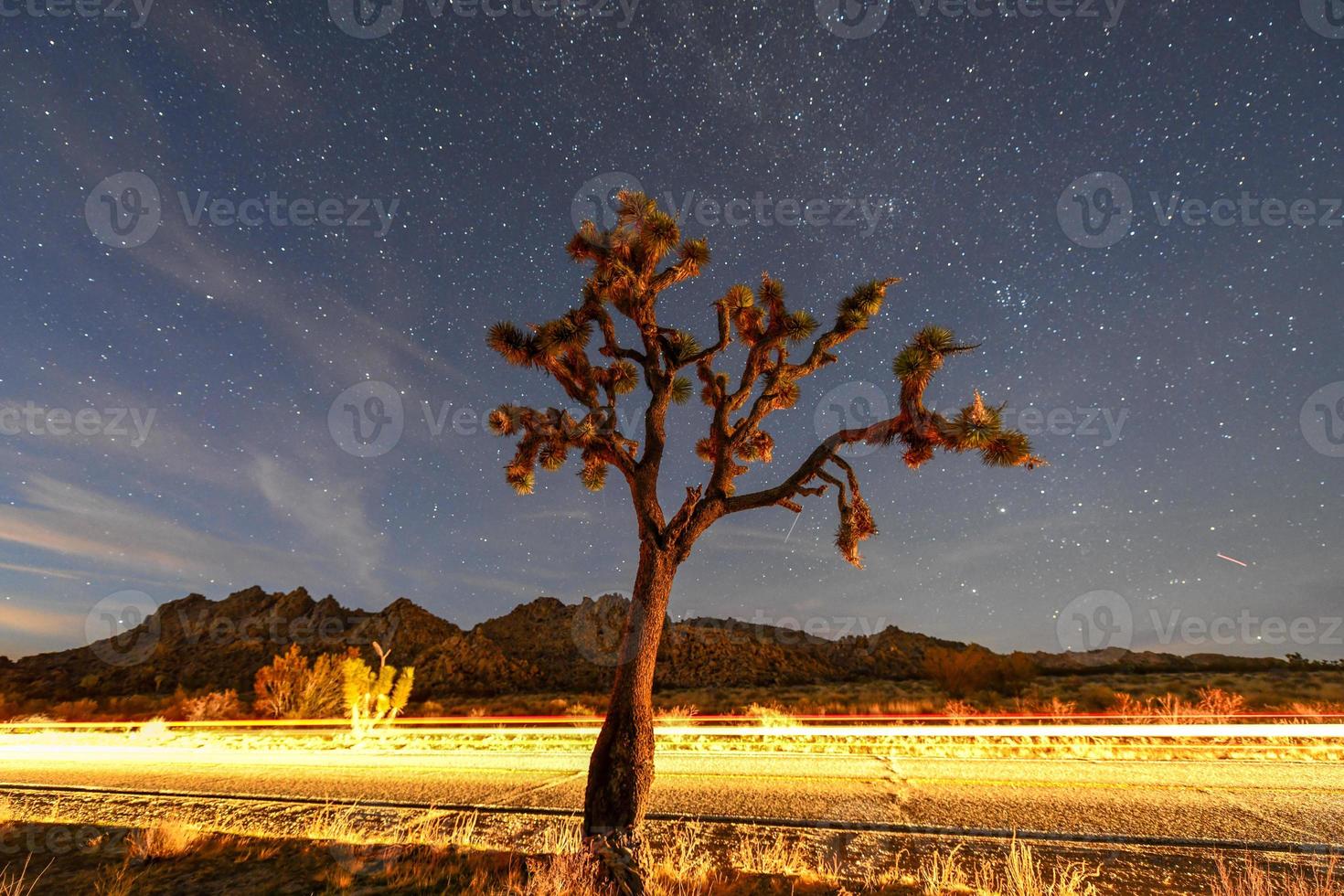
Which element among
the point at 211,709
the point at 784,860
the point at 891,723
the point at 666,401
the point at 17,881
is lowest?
the point at 211,709

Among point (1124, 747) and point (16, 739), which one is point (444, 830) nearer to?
point (1124, 747)

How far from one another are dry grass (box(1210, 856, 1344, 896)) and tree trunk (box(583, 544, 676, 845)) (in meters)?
5.49

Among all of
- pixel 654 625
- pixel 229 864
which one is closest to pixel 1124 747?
pixel 654 625

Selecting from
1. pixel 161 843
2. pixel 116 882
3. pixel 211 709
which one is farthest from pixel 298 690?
pixel 116 882

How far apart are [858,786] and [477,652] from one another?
47.1 meters

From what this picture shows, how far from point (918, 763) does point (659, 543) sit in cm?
742

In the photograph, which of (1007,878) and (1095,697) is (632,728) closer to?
(1007,878)

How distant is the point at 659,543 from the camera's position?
8.12 meters

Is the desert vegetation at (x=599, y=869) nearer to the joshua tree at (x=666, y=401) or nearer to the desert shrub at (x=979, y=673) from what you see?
the joshua tree at (x=666, y=401)

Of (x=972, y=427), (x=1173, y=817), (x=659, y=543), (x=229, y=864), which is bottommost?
(x=1173, y=817)

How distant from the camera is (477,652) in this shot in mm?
49812

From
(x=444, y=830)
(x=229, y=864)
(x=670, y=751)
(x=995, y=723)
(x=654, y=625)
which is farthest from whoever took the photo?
(x=995, y=723)

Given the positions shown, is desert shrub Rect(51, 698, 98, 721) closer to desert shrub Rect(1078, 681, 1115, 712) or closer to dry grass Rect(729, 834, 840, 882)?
dry grass Rect(729, 834, 840, 882)

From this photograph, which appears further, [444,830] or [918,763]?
[918,763]
